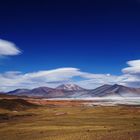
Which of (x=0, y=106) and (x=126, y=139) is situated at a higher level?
(x=0, y=106)

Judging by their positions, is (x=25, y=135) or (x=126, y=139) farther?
(x=25, y=135)

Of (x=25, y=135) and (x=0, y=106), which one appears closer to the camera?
(x=25, y=135)

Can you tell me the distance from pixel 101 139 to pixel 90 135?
291 cm

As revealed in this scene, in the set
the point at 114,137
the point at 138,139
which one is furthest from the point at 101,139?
the point at 138,139

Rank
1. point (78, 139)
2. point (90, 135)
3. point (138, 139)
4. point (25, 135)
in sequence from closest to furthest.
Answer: point (138, 139), point (78, 139), point (90, 135), point (25, 135)

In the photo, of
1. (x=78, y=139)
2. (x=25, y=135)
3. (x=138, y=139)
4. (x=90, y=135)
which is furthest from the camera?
(x=25, y=135)

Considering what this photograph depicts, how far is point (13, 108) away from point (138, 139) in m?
73.8

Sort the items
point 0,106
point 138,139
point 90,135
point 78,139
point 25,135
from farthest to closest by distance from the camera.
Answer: point 0,106 → point 25,135 → point 90,135 → point 78,139 → point 138,139

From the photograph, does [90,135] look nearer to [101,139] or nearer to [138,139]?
[101,139]

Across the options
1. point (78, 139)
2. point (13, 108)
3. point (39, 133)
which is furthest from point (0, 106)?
point (78, 139)

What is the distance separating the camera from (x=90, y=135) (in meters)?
30.6

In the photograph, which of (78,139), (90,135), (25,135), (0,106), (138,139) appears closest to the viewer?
(138,139)

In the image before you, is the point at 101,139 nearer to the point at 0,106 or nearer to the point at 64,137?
the point at 64,137

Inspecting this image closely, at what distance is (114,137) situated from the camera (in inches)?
1125
